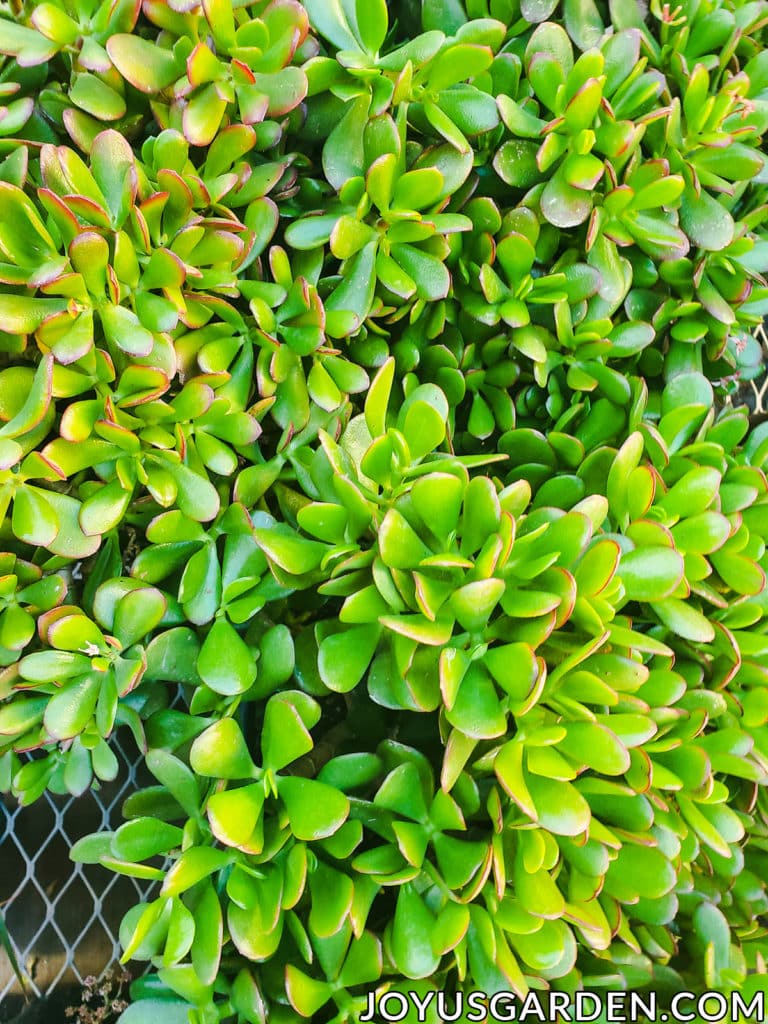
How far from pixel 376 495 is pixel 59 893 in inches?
19.5

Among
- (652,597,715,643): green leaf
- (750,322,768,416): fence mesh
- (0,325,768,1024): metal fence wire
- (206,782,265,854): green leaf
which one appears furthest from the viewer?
(750,322,768,416): fence mesh

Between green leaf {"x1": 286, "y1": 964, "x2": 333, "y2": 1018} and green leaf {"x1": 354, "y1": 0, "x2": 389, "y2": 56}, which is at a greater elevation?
green leaf {"x1": 354, "y1": 0, "x2": 389, "y2": 56}

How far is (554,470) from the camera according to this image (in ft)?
2.17

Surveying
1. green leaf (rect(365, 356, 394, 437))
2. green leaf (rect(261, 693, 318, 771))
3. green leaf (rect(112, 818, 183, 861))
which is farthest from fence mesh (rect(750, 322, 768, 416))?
green leaf (rect(112, 818, 183, 861))

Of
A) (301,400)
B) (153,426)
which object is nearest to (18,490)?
(153,426)

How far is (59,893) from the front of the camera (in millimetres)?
703

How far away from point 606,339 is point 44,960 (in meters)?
0.76

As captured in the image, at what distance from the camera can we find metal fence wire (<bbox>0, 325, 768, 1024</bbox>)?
0.69 meters

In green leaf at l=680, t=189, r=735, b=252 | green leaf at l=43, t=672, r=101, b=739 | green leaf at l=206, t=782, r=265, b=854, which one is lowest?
green leaf at l=43, t=672, r=101, b=739

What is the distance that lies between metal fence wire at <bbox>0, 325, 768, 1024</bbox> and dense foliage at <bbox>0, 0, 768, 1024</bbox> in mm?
126

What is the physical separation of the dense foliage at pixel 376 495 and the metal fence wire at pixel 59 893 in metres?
0.13

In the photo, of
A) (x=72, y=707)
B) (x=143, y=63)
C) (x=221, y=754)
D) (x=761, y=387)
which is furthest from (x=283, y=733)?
(x=761, y=387)

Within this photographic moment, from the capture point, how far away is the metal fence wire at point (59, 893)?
689 millimetres

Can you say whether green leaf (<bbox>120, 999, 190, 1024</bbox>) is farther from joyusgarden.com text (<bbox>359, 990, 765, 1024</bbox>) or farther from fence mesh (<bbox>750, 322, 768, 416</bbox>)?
fence mesh (<bbox>750, 322, 768, 416</bbox>)
